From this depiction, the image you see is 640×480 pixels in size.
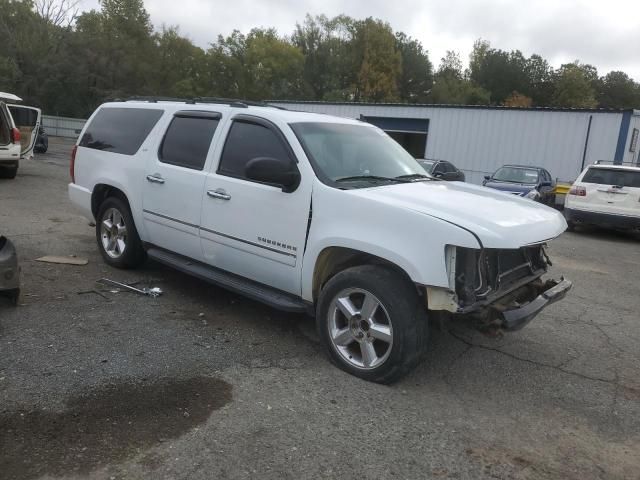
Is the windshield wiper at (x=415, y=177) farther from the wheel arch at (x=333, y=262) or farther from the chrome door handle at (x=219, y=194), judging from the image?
the chrome door handle at (x=219, y=194)

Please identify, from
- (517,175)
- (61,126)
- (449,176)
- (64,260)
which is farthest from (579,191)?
(61,126)

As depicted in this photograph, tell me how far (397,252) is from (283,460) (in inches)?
58.0

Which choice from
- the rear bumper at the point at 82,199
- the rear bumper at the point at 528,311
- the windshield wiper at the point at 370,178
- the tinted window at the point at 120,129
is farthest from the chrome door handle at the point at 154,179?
the rear bumper at the point at 528,311

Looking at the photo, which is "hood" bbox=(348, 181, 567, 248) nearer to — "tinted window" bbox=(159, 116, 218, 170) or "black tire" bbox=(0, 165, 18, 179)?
"tinted window" bbox=(159, 116, 218, 170)

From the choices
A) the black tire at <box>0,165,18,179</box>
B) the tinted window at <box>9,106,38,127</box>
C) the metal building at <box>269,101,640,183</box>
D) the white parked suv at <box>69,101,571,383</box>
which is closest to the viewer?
the white parked suv at <box>69,101,571,383</box>

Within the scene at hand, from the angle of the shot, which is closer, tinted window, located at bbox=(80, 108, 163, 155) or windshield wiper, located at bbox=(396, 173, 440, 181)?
windshield wiper, located at bbox=(396, 173, 440, 181)

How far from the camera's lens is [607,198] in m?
12.0

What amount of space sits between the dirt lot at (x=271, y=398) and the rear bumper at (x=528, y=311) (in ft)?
1.79

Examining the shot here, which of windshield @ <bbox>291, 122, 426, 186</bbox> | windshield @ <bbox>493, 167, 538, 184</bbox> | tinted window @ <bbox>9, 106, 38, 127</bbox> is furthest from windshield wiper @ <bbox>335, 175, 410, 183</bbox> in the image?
tinted window @ <bbox>9, 106, 38, 127</bbox>

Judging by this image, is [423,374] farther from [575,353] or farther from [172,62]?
[172,62]

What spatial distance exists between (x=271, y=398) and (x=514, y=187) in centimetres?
1199

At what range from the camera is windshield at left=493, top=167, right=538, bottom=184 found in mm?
15273

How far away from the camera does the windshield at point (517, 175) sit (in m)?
15.3

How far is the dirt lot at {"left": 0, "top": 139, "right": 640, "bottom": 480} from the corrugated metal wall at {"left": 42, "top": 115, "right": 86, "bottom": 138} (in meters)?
36.0
